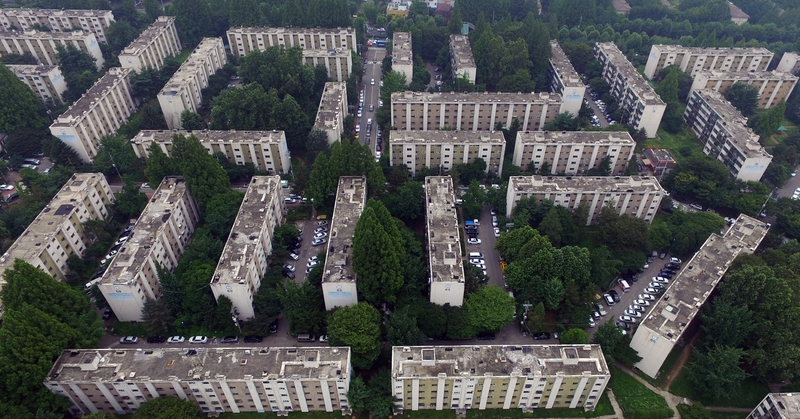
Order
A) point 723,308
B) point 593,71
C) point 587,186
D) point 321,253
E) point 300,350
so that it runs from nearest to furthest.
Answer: point 300,350
point 723,308
point 321,253
point 587,186
point 593,71

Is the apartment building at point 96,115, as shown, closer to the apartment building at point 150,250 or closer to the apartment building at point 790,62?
the apartment building at point 150,250

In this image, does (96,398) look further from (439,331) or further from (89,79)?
(89,79)

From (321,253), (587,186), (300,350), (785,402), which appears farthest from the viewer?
(587,186)

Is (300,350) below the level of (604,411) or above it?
above

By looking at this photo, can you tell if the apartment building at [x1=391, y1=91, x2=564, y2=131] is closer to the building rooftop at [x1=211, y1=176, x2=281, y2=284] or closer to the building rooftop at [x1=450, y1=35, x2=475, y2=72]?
the building rooftop at [x1=450, y1=35, x2=475, y2=72]

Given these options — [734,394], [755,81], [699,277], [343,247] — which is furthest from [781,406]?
[755,81]

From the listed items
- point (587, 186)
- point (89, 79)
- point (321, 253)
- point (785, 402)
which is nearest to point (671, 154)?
point (587, 186)

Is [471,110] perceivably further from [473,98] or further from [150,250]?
[150,250]
